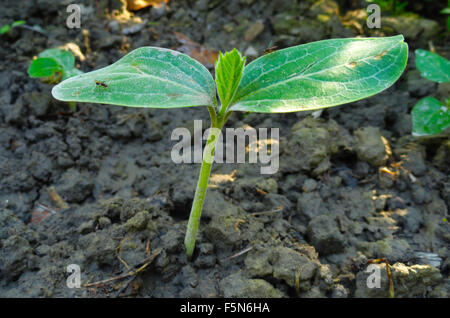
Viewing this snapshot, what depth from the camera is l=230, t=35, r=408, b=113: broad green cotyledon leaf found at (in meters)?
0.99

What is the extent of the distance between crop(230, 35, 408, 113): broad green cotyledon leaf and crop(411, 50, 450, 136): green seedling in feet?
2.68

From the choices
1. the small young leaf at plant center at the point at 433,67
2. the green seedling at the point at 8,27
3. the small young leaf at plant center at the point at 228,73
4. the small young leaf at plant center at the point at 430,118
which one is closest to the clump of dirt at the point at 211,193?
the green seedling at the point at 8,27

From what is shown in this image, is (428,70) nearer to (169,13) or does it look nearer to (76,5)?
(169,13)

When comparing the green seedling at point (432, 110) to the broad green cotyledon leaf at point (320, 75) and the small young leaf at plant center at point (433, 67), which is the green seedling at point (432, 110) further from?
the broad green cotyledon leaf at point (320, 75)

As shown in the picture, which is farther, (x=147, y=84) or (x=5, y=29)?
(x=5, y=29)

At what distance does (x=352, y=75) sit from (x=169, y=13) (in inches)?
82.2

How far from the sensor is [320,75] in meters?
1.06

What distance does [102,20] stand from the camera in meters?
2.61

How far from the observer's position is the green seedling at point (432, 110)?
1.74 metres

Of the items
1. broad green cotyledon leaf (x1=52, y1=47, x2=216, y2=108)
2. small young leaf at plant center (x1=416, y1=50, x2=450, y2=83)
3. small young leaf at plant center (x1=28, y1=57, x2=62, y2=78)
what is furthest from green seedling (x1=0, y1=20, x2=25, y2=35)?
small young leaf at plant center (x1=416, y1=50, x2=450, y2=83)

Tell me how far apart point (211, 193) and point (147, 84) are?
78 cm

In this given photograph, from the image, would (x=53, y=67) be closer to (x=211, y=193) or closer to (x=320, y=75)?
(x=211, y=193)

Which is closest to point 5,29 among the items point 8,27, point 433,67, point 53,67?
point 8,27

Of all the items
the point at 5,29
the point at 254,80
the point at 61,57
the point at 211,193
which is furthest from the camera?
the point at 5,29
